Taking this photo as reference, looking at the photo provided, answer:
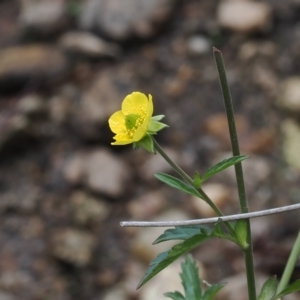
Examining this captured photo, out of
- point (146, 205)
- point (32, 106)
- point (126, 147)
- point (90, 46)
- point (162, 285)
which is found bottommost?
A: point (162, 285)

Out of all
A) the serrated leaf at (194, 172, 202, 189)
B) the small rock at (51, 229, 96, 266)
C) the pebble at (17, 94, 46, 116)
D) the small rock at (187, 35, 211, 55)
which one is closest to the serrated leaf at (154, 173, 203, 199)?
the serrated leaf at (194, 172, 202, 189)

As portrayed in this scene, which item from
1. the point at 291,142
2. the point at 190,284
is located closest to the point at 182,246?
the point at 190,284

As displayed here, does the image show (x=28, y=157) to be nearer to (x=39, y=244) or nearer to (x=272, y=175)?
(x=39, y=244)

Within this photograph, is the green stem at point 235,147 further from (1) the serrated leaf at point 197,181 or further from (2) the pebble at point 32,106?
(2) the pebble at point 32,106

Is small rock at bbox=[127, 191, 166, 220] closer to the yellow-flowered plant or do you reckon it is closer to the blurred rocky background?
the blurred rocky background

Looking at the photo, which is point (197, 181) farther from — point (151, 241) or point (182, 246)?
point (151, 241)
